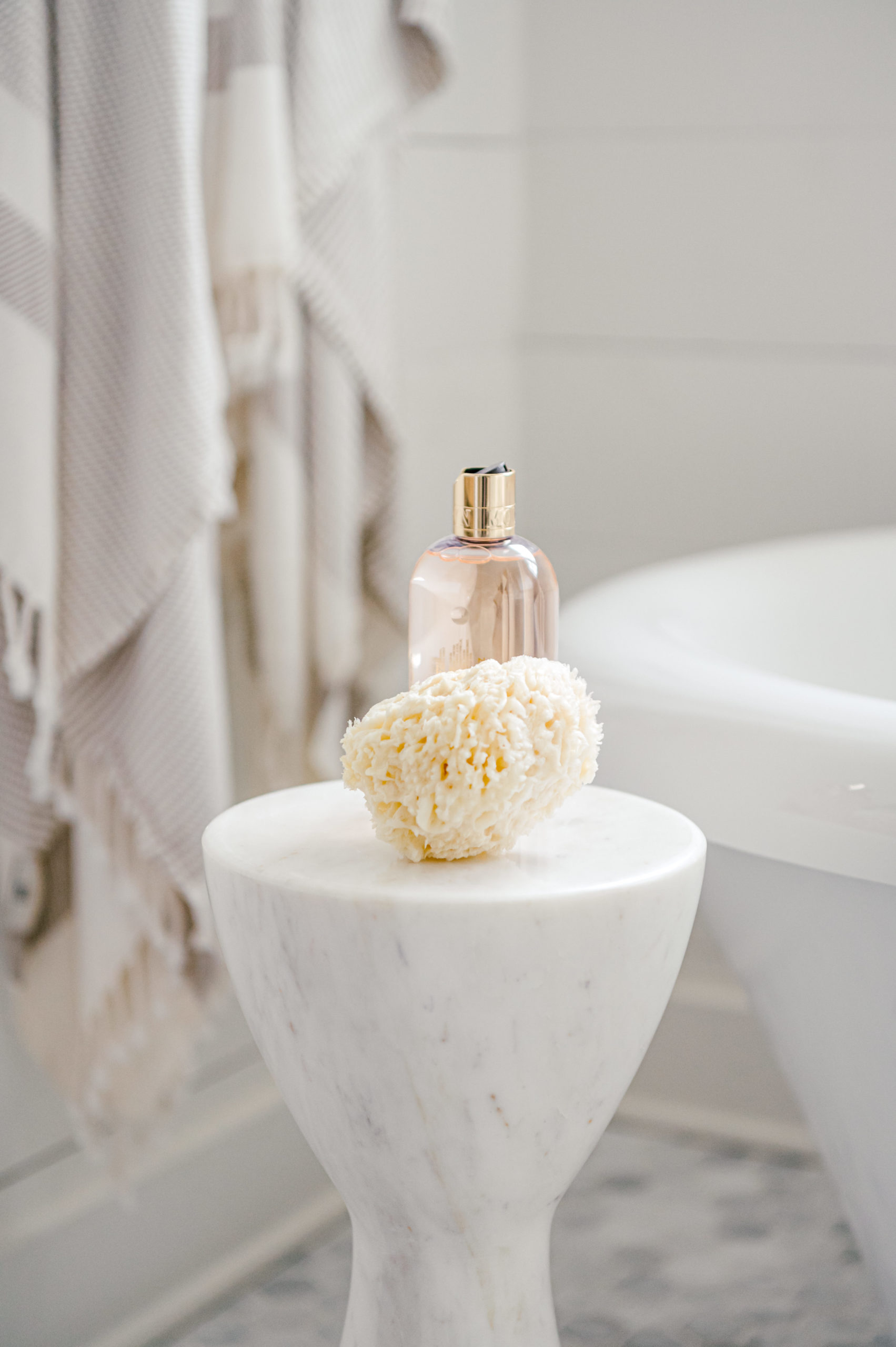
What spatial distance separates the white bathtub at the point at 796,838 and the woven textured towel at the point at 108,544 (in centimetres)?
30

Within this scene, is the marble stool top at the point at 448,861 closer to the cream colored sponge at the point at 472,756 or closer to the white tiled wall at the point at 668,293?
the cream colored sponge at the point at 472,756

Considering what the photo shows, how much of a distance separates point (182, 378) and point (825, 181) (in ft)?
2.82

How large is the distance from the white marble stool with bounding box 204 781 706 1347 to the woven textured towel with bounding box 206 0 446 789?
1.66 ft

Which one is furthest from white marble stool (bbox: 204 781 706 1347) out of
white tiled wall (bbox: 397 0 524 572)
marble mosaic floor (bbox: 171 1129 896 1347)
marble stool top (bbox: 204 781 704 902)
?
white tiled wall (bbox: 397 0 524 572)

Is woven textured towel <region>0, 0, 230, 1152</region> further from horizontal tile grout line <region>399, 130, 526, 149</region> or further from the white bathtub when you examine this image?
horizontal tile grout line <region>399, 130, 526, 149</region>

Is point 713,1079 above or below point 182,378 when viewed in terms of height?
below

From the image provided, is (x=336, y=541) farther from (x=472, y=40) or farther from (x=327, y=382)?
(x=472, y=40)

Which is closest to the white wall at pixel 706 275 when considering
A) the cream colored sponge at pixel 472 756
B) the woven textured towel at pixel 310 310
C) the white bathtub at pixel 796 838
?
the woven textured towel at pixel 310 310

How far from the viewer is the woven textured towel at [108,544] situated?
871mm

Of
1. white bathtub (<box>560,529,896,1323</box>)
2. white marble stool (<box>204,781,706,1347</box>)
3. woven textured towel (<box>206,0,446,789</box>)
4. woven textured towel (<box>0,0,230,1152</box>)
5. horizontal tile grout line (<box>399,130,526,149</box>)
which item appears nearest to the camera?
white marble stool (<box>204,781,706,1347</box>)

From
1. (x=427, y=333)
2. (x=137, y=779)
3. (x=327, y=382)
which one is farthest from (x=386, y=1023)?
(x=427, y=333)

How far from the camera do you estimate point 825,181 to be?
143 cm

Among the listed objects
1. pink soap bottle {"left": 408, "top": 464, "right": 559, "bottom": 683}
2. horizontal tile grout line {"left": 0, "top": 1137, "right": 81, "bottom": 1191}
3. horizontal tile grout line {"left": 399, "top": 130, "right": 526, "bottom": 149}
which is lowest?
horizontal tile grout line {"left": 0, "top": 1137, "right": 81, "bottom": 1191}

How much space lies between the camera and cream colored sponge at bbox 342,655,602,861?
0.56 meters
